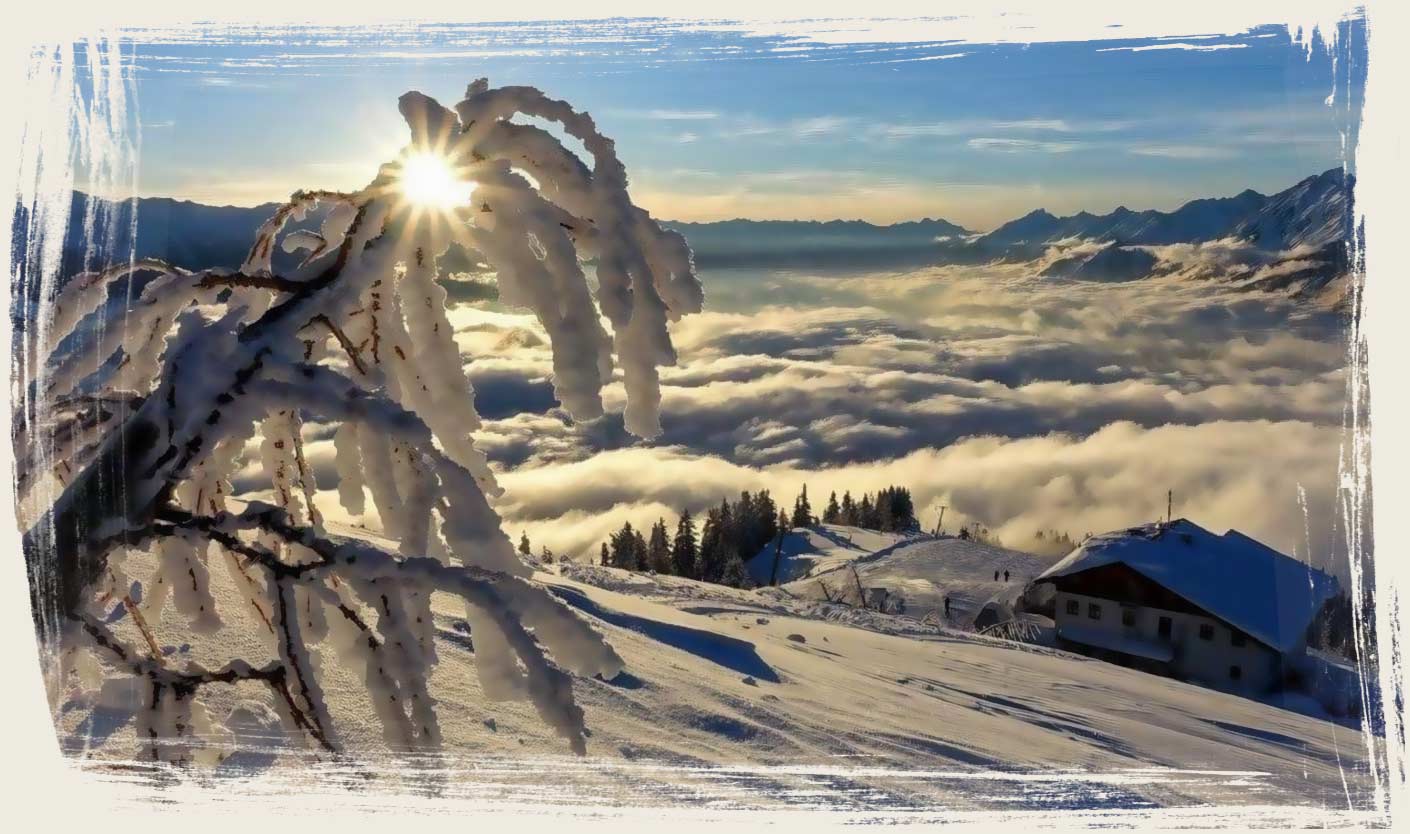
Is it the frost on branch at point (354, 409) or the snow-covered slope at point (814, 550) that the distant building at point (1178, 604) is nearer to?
the snow-covered slope at point (814, 550)

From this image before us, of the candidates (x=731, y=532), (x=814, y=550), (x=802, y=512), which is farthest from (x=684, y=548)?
(x=802, y=512)

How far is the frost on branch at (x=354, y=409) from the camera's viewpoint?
1.36 meters

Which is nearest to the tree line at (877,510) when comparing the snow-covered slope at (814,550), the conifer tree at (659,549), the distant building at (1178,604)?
the snow-covered slope at (814,550)

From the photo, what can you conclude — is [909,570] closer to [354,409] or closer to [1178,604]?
[1178,604]

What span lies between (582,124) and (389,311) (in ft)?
1.70

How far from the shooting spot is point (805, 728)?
3936 millimetres

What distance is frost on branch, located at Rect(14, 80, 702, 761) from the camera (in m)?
1.36

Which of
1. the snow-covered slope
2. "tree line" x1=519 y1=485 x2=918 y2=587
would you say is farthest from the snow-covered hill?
"tree line" x1=519 y1=485 x2=918 y2=587

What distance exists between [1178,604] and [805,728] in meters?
17.4

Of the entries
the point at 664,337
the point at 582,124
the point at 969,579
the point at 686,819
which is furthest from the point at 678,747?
the point at 969,579

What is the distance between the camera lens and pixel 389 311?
1699 mm

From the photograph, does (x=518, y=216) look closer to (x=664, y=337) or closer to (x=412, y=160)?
(x=412, y=160)

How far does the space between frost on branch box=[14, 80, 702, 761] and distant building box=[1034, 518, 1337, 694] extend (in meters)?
17.7

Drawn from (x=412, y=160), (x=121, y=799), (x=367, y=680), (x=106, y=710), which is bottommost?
(x=121, y=799)
